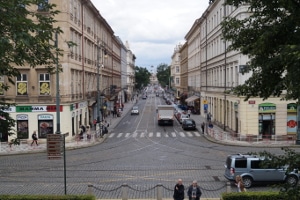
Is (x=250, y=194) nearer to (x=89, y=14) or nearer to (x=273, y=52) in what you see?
(x=273, y=52)

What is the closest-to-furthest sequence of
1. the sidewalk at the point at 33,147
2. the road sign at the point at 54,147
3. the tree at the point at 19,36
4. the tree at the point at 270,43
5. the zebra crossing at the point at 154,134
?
the tree at the point at 270,43
the tree at the point at 19,36
the road sign at the point at 54,147
the sidewalk at the point at 33,147
the zebra crossing at the point at 154,134

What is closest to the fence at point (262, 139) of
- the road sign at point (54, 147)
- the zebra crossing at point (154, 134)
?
the zebra crossing at point (154, 134)

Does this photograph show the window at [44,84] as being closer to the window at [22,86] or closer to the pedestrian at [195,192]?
the window at [22,86]

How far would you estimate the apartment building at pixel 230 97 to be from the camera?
39.8m

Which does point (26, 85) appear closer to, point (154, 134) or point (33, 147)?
point (33, 147)

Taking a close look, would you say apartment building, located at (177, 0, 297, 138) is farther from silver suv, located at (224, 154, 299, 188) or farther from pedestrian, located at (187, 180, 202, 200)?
pedestrian, located at (187, 180, 202, 200)

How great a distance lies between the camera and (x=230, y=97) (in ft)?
151

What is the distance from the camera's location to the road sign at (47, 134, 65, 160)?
1759 centimetres

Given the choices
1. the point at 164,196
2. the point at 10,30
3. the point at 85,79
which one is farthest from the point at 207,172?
the point at 85,79

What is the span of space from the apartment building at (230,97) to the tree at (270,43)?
14.5m

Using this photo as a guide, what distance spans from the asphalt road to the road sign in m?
2.81

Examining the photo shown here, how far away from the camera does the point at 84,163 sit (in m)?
28.8

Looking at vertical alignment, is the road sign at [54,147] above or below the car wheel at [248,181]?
above

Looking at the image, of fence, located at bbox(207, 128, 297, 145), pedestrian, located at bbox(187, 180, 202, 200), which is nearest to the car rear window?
pedestrian, located at bbox(187, 180, 202, 200)
